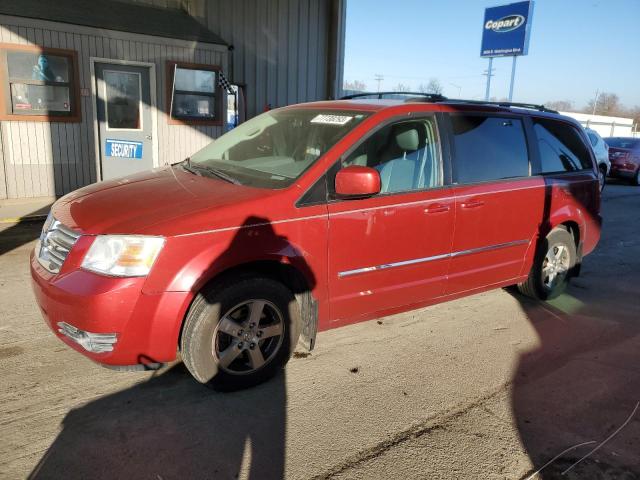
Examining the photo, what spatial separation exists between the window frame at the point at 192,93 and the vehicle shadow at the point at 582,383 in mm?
6888

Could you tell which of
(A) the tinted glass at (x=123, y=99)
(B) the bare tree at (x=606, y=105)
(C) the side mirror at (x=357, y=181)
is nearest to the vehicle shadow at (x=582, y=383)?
(C) the side mirror at (x=357, y=181)

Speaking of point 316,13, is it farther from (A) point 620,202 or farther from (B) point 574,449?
(B) point 574,449

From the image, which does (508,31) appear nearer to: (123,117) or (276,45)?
(276,45)

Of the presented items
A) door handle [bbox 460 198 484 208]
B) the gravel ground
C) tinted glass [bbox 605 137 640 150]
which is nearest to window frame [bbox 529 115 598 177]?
door handle [bbox 460 198 484 208]

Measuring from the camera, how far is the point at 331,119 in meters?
3.91

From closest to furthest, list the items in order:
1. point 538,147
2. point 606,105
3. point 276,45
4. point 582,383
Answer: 1. point 582,383
2. point 538,147
3. point 276,45
4. point 606,105

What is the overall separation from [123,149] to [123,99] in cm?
87

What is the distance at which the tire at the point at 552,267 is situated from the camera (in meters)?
4.94

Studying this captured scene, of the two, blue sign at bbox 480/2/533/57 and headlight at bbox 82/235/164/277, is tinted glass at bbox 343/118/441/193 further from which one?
blue sign at bbox 480/2/533/57

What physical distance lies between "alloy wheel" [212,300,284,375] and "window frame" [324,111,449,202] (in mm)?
722

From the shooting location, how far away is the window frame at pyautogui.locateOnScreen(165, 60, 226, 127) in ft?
31.0

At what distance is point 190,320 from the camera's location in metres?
3.02

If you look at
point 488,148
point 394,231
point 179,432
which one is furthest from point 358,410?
point 488,148

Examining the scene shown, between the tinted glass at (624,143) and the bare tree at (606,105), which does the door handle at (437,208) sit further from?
the bare tree at (606,105)
